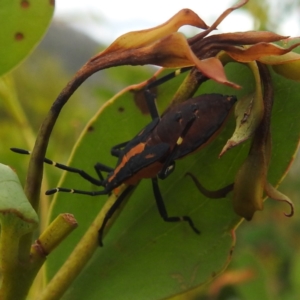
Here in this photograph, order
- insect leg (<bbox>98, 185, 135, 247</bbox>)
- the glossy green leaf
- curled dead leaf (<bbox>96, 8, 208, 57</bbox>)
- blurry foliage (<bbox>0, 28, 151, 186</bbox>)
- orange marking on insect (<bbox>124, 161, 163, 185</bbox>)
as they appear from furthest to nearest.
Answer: blurry foliage (<bbox>0, 28, 151, 186</bbox>) → orange marking on insect (<bbox>124, 161, 163, 185</bbox>) → insect leg (<bbox>98, 185, 135, 247</bbox>) → curled dead leaf (<bbox>96, 8, 208, 57</bbox>) → the glossy green leaf

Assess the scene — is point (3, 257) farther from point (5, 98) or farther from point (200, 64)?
point (5, 98)

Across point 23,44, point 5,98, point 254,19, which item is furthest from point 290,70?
point 254,19

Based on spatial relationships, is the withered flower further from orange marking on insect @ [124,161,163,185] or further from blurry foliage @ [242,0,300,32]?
blurry foliage @ [242,0,300,32]

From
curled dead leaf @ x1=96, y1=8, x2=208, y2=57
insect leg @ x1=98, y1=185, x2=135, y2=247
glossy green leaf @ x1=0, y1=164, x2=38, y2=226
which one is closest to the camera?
glossy green leaf @ x1=0, y1=164, x2=38, y2=226

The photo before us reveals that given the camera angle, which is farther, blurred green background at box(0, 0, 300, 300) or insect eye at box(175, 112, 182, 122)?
blurred green background at box(0, 0, 300, 300)

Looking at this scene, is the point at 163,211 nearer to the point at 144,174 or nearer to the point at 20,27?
the point at 144,174

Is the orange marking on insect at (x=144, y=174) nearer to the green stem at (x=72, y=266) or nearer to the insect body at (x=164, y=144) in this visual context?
the insect body at (x=164, y=144)

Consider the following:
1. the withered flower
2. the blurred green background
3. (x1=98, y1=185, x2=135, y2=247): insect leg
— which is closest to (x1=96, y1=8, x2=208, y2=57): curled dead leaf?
the withered flower

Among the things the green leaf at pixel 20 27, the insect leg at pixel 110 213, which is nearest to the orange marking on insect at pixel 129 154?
the insect leg at pixel 110 213

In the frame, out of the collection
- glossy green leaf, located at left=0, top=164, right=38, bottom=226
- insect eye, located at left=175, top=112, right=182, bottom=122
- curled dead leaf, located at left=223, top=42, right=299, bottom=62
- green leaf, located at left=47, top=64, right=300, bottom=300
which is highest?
curled dead leaf, located at left=223, top=42, right=299, bottom=62
